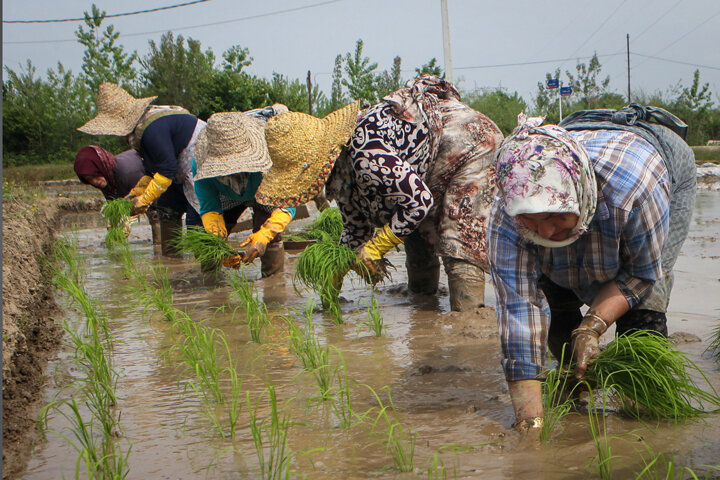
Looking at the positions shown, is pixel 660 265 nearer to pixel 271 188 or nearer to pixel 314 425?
pixel 314 425

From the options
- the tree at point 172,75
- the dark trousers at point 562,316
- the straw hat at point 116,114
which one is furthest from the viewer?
the tree at point 172,75

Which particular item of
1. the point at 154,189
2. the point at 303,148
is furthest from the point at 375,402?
the point at 154,189

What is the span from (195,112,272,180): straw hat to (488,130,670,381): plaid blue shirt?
2599mm

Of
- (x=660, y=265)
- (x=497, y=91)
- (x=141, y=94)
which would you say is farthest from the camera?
(x=497, y=91)

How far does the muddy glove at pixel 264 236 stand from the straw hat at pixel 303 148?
640 mm

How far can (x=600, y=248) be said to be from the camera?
217 centimetres

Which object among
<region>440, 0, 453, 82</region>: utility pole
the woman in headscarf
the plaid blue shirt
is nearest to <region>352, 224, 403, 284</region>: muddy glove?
the woman in headscarf

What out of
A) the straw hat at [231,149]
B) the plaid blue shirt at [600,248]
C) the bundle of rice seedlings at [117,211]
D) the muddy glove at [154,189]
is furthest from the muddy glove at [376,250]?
the bundle of rice seedlings at [117,211]

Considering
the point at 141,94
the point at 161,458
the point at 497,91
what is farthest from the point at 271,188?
the point at 497,91

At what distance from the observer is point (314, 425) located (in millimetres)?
2510

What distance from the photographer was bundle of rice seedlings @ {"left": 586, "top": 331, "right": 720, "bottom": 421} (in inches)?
87.3

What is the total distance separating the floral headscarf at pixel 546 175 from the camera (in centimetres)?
182

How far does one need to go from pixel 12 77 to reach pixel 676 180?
108 feet

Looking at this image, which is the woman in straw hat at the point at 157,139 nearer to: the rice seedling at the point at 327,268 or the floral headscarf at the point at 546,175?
the rice seedling at the point at 327,268
